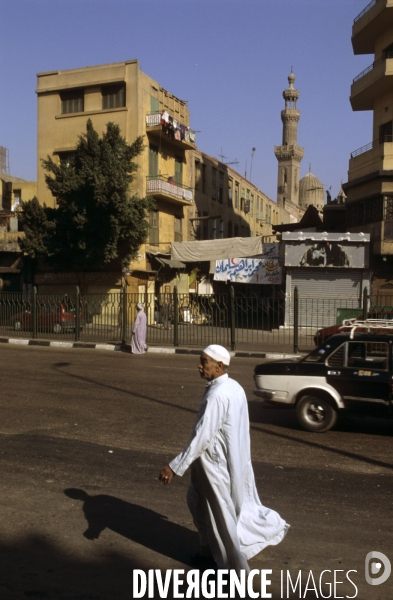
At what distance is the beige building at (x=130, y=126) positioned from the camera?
110ft

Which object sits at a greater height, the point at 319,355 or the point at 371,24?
the point at 371,24

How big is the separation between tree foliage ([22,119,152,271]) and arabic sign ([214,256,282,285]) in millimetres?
5144

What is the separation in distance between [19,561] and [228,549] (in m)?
1.55

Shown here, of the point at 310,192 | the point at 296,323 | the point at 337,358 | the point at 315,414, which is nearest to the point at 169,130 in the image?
the point at 296,323

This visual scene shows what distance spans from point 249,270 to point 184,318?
12.1m

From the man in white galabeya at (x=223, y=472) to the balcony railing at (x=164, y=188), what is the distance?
101ft

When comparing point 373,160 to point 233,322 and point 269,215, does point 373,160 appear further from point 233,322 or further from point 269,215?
point 269,215

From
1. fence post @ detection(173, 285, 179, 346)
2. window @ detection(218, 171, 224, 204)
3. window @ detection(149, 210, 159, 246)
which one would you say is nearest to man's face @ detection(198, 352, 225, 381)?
fence post @ detection(173, 285, 179, 346)

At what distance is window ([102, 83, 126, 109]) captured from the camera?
33.9m

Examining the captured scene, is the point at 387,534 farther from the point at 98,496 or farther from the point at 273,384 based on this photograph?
the point at 273,384

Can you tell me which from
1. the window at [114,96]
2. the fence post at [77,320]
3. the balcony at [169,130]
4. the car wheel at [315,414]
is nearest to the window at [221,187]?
the balcony at [169,130]

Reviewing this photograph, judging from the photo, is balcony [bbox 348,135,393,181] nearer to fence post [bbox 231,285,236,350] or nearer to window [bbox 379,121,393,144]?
A: window [bbox 379,121,393,144]

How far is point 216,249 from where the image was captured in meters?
34.2

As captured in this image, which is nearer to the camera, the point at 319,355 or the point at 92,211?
the point at 319,355
